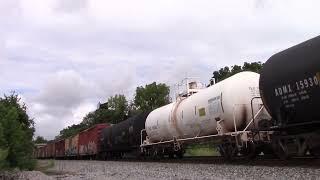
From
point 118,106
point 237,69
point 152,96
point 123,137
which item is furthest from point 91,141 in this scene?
point 118,106

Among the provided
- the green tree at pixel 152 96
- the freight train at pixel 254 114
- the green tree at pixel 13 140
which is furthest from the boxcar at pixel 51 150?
the green tree at pixel 13 140

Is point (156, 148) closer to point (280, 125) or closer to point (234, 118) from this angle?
point (234, 118)

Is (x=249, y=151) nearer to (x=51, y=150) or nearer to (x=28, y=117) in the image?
(x=28, y=117)

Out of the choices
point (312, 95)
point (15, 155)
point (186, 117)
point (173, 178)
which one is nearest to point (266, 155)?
point (186, 117)

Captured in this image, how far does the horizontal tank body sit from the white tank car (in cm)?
167

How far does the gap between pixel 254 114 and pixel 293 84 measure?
3.33 m

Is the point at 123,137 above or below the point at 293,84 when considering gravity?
below

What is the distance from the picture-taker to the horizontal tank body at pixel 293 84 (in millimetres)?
11250

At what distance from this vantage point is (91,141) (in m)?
38.3

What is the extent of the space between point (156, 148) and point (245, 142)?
9001 mm

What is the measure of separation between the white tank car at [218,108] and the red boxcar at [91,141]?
17.1m

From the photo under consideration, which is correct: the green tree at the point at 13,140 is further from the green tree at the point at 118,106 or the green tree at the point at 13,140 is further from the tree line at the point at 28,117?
the green tree at the point at 118,106

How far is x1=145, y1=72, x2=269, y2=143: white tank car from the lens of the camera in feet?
50.0

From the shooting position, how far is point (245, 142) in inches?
578
